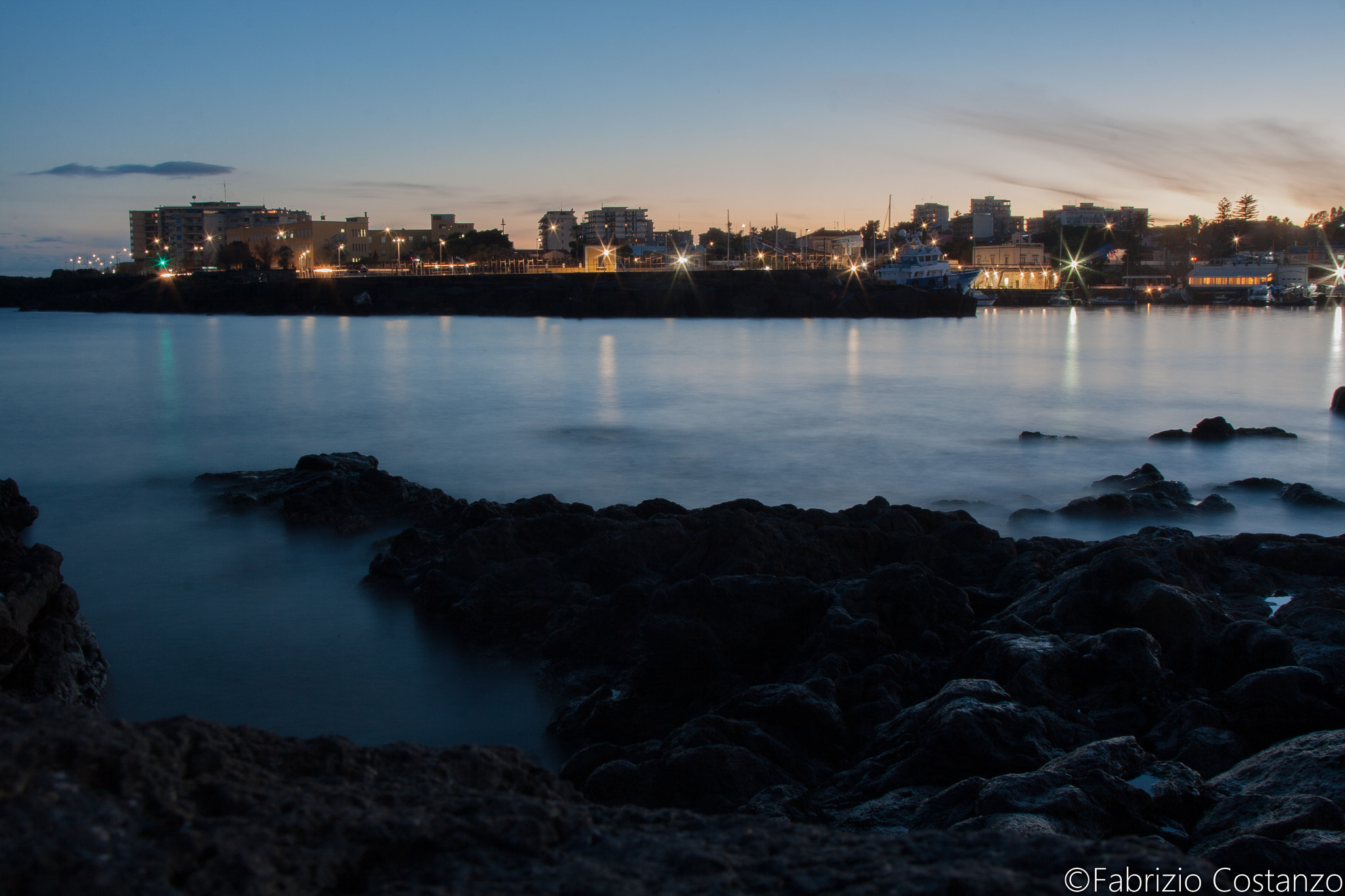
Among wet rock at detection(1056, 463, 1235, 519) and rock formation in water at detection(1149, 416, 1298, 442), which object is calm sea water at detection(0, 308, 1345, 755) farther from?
rock formation in water at detection(1149, 416, 1298, 442)

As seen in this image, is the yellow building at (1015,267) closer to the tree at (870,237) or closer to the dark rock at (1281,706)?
the tree at (870,237)

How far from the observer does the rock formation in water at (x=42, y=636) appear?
16.2 ft

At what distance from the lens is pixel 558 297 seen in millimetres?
73312

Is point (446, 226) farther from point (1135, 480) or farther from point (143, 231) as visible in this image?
point (1135, 480)

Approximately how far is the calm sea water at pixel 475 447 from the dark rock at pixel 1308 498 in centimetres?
29

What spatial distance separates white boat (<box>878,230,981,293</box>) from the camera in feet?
280

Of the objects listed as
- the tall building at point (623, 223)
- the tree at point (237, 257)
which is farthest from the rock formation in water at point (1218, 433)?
the tall building at point (623, 223)

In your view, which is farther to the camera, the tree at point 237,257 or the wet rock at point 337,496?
the tree at point 237,257

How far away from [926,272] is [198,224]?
122565mm

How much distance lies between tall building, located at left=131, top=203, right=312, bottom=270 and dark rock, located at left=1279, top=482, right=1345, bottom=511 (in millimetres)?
149876

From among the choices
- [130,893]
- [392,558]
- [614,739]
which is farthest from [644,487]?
[130,893]

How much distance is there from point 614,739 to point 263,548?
17.7 ft

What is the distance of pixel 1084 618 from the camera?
18.3ft

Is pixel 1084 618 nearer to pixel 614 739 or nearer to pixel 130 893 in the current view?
pixel 614 739
